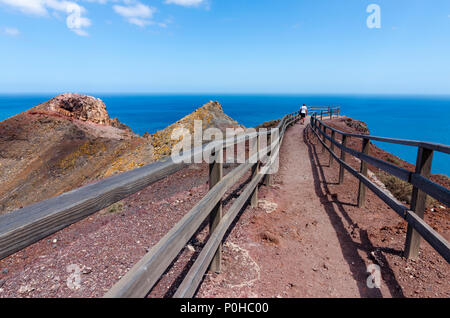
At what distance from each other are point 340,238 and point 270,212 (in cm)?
132

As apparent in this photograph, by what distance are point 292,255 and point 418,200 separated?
1.65 metres

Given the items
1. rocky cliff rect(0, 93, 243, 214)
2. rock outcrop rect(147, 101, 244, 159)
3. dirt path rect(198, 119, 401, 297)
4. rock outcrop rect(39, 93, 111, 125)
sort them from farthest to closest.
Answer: rock outcrop rect(39, 93, 111, 125), rocky cliff rect(0, 93, 243, 214), rock outcrop rect(147, 101, 244, 159), dirt path rect(198, 119, 401, 297)

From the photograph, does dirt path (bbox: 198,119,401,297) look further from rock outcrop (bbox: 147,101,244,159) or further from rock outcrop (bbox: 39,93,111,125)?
rock outcrop (bbox: 39,93,111,125)

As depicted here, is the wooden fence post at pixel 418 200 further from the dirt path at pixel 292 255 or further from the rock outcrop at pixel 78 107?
the rock outcrop at pixel 78 107

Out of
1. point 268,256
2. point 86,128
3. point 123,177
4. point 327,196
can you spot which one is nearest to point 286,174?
point 327,196

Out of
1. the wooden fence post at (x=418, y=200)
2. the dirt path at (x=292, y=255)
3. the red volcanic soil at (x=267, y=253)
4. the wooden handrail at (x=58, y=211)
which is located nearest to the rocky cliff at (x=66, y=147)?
the red volcanic soil at (x=267, y=253)

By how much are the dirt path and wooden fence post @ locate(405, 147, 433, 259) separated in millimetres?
561

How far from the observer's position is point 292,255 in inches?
148

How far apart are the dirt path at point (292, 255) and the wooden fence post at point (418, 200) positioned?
1.84 ft

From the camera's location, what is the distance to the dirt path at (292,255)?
3041 millimetres


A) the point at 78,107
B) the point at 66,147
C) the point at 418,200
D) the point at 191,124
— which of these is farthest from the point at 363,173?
the point at 78,107

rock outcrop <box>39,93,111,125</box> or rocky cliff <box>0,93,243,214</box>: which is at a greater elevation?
rock outcrop <box>39,93,111,125</box>

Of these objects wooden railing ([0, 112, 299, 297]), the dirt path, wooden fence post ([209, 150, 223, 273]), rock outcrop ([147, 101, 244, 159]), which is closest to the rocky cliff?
rock outcrop ([147, 101, 244, 159])

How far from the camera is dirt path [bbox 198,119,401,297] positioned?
304 centimetres
